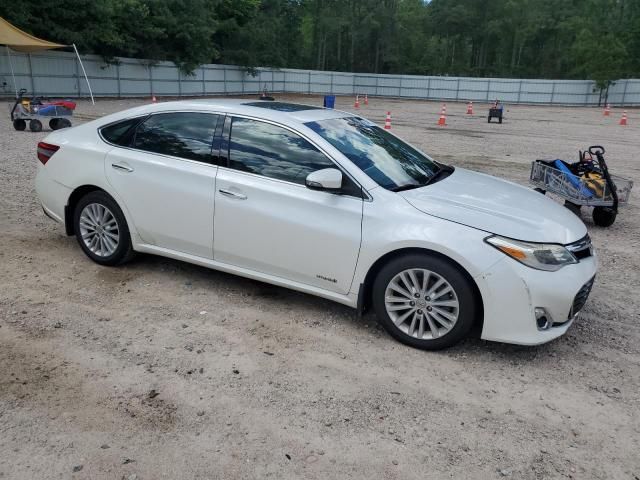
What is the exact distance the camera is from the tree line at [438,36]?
4703 centimetres

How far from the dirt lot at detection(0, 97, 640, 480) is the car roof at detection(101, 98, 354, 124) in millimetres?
1460

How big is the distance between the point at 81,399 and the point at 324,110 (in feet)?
10.2

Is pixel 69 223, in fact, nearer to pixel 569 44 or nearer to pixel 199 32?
pixel 199 32

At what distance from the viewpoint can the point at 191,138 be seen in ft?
15.7

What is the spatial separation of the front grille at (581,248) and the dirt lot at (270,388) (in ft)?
2.20

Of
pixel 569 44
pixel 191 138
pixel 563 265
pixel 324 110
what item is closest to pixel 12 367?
pixel 191 138

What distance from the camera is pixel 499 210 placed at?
407 centimetres

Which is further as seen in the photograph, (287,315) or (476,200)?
(287,315)

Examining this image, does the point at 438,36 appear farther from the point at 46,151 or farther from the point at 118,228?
the point at 118,228

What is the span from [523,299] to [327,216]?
146cm

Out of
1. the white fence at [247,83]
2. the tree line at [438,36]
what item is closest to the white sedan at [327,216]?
the white fence at [247,83]

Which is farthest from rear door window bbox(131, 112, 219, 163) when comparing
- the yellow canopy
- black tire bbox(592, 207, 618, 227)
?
the yellow canopy

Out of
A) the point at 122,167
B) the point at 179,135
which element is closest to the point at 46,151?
the point at 122,167

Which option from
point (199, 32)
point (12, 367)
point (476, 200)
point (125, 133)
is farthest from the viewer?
point (199, 32)
